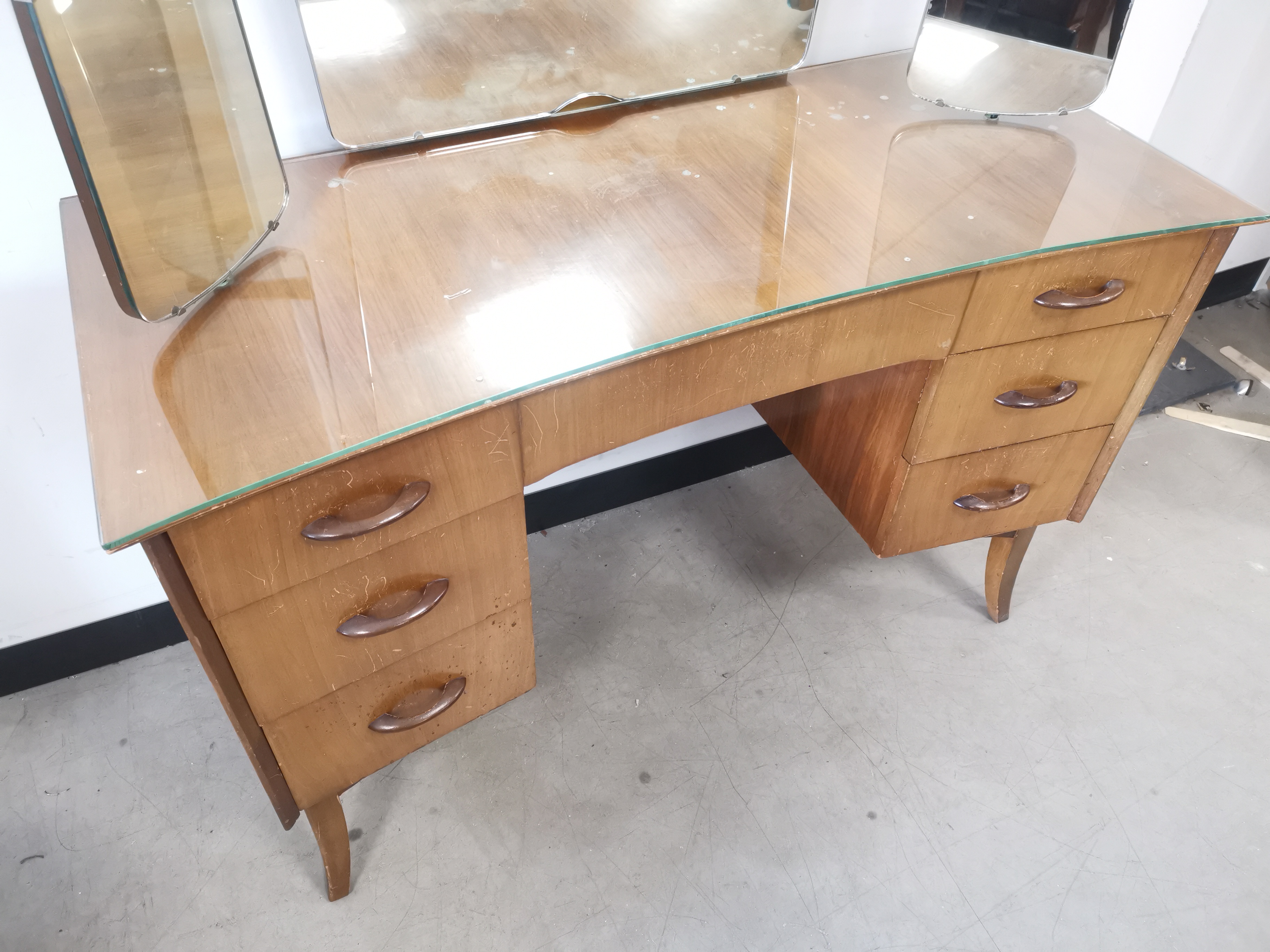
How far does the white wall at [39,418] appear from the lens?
3.62 feet

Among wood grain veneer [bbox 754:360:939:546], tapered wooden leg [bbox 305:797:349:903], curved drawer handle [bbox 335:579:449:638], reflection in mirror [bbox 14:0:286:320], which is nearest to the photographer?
reflection in mirror [bbox 14:0:286:320]

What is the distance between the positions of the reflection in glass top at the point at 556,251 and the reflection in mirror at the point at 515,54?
39 mm

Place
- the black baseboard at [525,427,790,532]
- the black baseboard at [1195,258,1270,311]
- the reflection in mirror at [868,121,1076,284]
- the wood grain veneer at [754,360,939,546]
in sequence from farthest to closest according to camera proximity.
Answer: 1. the black baseboard at [1195,258,1270,311]
2. the black baseboard at [525,427,790,532]
3. the wood grain veneer at [754,360,939,546]
4. the reflection in mirror at [868,121,1076,284]

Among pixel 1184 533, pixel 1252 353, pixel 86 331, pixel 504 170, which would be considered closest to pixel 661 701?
pixel 504 170

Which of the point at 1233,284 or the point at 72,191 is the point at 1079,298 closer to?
the point at 72,191

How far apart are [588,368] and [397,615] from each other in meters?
0.37

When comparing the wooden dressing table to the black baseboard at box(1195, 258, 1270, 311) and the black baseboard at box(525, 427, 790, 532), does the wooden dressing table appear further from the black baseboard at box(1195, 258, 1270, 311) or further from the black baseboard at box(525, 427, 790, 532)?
the black baseboard at box(1195, 258, 1270, 311)

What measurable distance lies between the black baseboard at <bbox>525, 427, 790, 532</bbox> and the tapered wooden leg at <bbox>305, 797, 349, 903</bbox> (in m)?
0.75

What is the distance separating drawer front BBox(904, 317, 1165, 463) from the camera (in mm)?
1233

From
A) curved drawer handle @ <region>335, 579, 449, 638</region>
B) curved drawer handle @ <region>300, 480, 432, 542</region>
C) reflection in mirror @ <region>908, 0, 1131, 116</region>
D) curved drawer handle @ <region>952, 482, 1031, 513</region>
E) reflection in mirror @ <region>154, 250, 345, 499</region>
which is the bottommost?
curved drawer handle @ <region>952, 482, 1031, 513</region>

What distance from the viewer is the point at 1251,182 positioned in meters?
2.32

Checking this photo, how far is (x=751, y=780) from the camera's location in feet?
4.92

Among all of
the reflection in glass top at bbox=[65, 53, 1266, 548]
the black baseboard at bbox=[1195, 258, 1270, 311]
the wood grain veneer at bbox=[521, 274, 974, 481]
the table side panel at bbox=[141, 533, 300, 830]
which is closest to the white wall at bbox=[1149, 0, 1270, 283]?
the black baseboard at bbox=[1195, 258, 1270, 311]

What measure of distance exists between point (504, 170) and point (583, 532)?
887mm
